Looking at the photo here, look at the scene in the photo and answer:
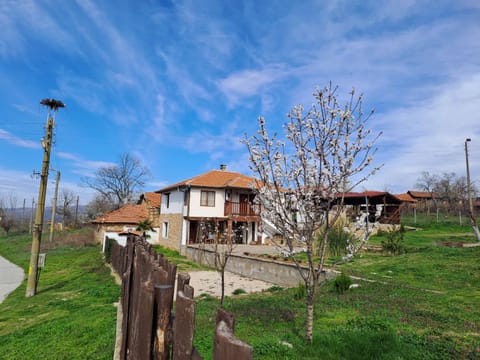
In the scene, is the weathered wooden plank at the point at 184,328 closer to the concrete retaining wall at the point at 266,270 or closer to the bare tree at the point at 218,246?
the bare tree at the point at 218,246

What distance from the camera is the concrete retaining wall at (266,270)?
33.4 feet

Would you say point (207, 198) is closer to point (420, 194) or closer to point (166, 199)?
point (166, 199)

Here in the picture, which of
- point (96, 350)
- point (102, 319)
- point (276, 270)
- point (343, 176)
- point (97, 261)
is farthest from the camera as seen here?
point (97, 261)

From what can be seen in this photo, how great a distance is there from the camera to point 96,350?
4492mm

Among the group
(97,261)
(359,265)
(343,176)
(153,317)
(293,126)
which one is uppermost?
(293,126)

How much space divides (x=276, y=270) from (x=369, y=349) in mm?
7680

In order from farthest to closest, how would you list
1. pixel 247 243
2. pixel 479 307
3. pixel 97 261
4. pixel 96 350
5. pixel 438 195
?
pixel 438 195, pixel 247 243, pixel 97 261, pixel 479 307, pixel 96 350

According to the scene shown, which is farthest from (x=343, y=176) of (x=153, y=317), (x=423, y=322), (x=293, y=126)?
(x=153, y=317)

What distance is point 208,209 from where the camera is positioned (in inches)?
865

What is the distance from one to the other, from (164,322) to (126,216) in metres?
26.8

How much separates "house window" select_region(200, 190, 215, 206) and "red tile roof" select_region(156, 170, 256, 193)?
24.6 inches

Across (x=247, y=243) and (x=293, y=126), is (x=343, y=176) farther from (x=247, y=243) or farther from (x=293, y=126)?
(x=247, y=243)

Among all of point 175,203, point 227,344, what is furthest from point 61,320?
point 175,203

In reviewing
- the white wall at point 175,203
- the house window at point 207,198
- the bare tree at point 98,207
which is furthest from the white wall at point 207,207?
the bare tree at point 98,207
